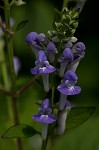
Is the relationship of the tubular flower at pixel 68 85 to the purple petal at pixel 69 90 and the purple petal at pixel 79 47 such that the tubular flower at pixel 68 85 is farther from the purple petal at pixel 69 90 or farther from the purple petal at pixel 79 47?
the purple petal at pixel 79 47

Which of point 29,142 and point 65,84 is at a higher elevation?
point 65,84

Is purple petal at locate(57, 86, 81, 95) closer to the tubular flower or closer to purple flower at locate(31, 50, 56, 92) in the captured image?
the tubular flower

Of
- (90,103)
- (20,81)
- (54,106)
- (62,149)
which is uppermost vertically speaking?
(54,106)

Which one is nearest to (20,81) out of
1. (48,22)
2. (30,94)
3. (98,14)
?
(30,94)

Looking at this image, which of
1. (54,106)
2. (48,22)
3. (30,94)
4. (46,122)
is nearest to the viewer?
(46,122)

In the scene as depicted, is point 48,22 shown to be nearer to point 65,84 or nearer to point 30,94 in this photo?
point 30,94

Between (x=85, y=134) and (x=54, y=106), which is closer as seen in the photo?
(x=54, y=106)

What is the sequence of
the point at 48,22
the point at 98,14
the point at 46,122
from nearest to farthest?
the point at 46,122 < the point at 48,22 < the point at 98,14

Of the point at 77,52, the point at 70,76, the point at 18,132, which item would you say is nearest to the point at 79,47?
the point at 77,52
